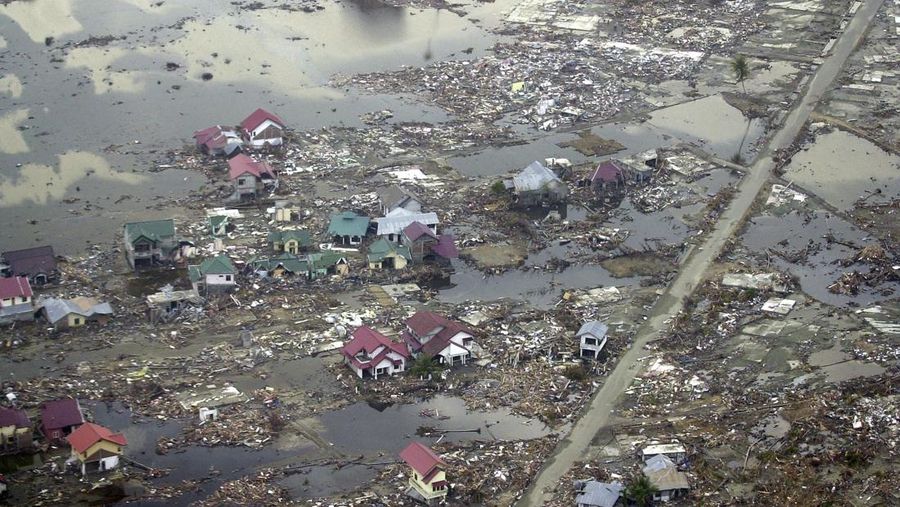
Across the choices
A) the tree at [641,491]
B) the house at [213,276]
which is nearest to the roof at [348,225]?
the house at [213,276]

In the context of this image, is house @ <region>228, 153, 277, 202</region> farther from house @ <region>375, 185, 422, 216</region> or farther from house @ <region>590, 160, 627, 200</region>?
house @ <region>590, 160, 627, 200</region>

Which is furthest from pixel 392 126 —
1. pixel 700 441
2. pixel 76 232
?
pixel 700 441

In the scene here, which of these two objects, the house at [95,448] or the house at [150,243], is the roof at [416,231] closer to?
the house at [150,243]

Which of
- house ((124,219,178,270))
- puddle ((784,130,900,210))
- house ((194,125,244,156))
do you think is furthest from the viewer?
house ((194,125,244,156))

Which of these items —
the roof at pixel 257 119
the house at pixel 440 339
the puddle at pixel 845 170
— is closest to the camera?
the house at pixel 440 339

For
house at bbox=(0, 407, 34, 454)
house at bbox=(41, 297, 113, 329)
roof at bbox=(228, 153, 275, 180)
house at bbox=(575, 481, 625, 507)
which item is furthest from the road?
roof at bbox=(228, 153, 275, 180)

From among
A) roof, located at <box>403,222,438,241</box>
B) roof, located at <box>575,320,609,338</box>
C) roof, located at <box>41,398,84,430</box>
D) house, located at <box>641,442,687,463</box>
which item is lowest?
house, located at <box>641,442,687,463</box>
